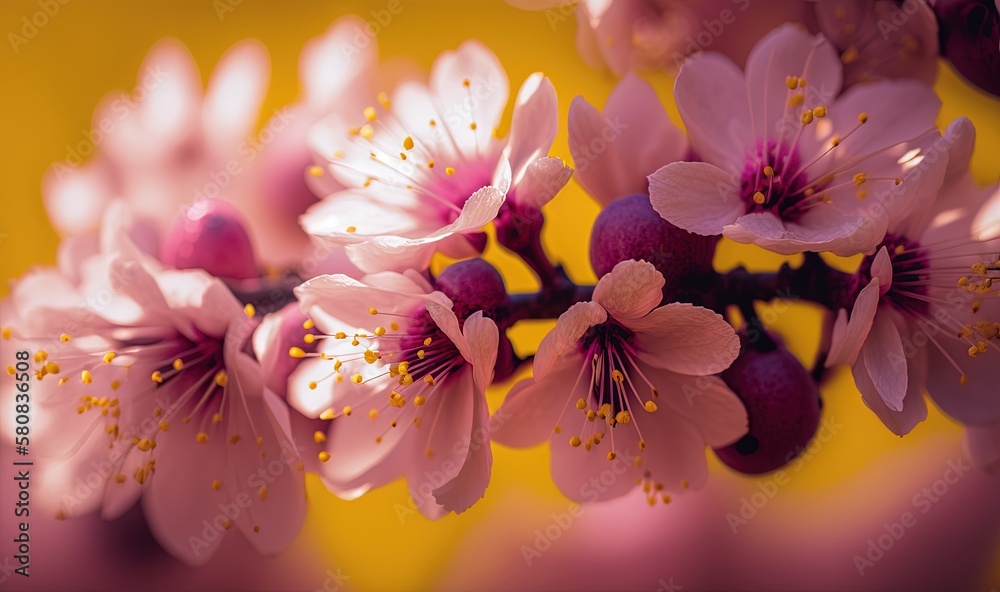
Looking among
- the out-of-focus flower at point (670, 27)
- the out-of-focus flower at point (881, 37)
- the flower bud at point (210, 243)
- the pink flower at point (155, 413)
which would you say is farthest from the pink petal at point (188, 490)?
the out-of-focus flower at point (881, 37)

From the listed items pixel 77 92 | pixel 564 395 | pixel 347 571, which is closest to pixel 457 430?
pixel 564 395

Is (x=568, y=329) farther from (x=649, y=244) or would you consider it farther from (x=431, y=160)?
(x=431, y=160)

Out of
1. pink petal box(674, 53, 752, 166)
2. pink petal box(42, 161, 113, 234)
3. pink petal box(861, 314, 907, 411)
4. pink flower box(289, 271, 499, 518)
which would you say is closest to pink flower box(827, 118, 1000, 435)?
pink petal box(861, 314, 907, 411)

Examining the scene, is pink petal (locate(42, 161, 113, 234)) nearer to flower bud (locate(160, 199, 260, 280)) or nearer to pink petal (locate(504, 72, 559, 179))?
flower bud (locate(160, 199, 260, 280))

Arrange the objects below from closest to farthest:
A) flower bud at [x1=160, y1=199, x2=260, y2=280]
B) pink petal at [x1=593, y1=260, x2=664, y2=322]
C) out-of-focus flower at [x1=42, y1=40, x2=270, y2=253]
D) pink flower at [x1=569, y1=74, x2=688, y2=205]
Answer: pink petal at [x1=593, y1=260, x2=664, y2=322] → pink flower at [x1=569, y1=74, x2=688, y2=205] → flower bud at [x1=160, y1=199, x2=260, y2=280] → out-of-focus flower at [x1=42, y1=40, x2=270, y2=253]

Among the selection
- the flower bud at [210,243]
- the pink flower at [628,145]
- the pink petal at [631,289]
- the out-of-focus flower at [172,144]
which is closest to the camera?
the pink petal at [631,289]

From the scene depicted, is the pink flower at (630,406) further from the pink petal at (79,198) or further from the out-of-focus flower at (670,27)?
the pink petal at (79,198)

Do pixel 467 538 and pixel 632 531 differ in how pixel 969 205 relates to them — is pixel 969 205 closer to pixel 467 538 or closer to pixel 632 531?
pixel 632 531
